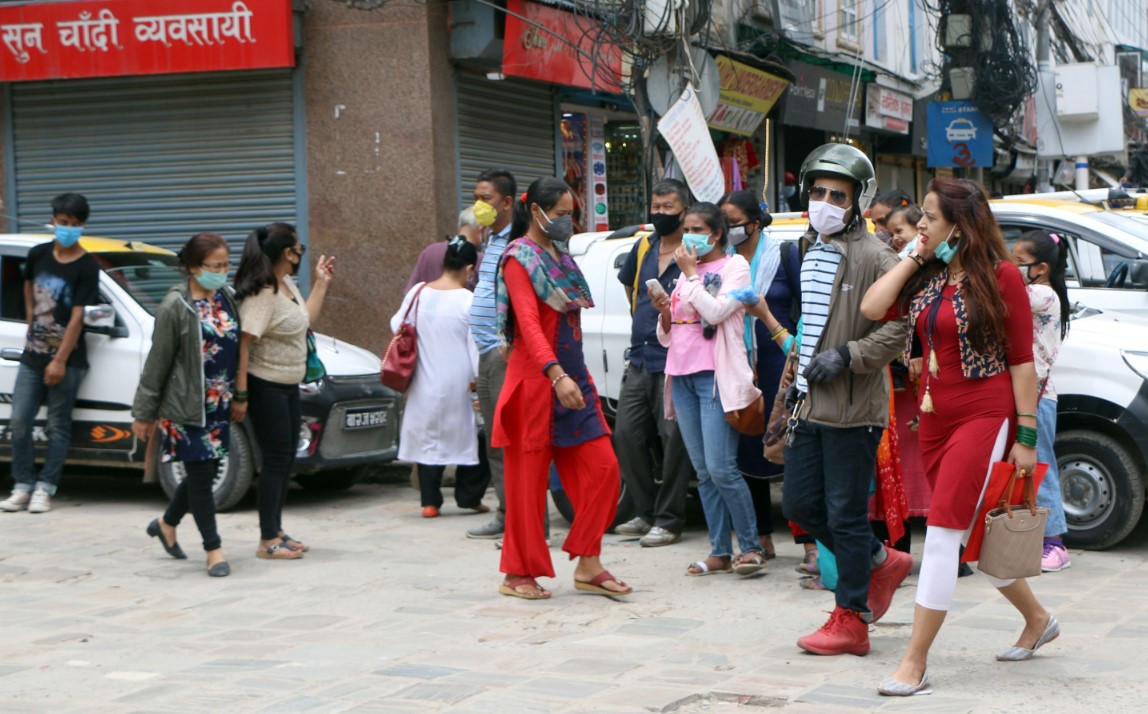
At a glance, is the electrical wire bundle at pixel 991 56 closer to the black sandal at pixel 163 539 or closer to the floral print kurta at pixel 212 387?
the floral print kurta at pixel 212 387

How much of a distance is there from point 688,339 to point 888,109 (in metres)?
15.1

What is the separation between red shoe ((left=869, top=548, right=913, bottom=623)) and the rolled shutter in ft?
24.5

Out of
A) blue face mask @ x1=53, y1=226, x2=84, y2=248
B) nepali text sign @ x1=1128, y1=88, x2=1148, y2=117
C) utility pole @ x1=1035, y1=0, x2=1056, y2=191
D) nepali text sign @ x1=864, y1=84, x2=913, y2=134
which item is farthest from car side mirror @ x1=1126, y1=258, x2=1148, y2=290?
nepali text sign @ x1=1128, y1=88, x2=1148, y2=117

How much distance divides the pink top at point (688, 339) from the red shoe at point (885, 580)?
150cm

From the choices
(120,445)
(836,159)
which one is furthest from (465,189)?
(836,159)

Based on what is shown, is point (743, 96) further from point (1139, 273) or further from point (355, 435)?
point (1139, 273)

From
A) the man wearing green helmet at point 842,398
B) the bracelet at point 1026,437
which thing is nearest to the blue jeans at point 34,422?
the man wearing green helmet at point 842,398

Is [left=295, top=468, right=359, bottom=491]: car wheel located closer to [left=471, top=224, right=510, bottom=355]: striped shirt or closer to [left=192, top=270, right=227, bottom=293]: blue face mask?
[left=471, top=224, right=510, bottom=355]: striped shirt

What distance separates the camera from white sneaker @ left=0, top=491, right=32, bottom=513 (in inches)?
380

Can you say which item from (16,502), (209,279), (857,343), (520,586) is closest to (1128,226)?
(857,343)

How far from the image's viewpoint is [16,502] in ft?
31.6

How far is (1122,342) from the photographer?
7777 mm

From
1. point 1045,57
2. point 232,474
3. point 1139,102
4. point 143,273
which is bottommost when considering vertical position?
point 232,474

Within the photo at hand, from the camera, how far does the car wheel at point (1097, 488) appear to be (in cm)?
771
